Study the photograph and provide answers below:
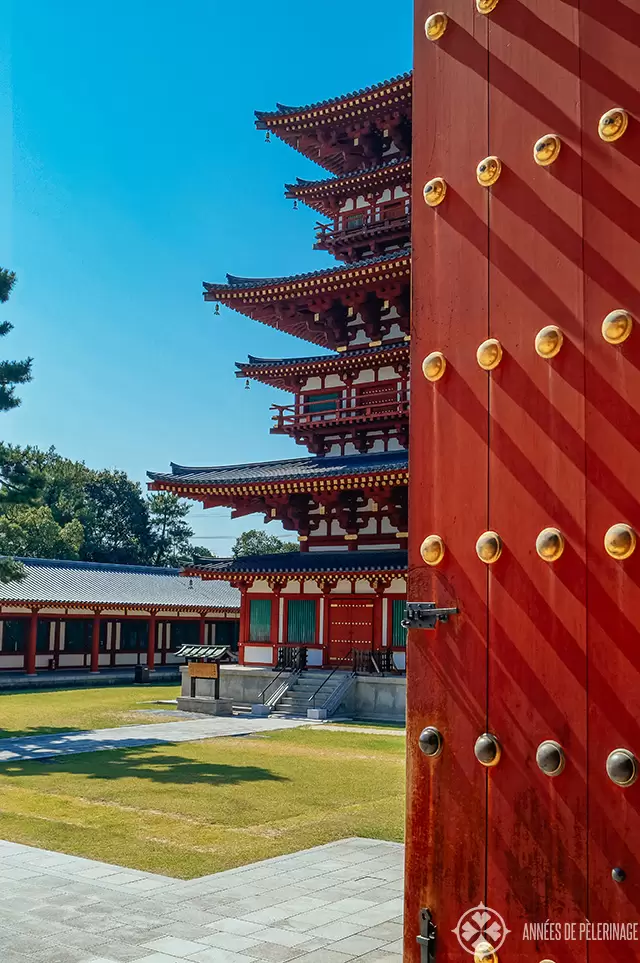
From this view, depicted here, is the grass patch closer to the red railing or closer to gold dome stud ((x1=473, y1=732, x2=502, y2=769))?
the red railing

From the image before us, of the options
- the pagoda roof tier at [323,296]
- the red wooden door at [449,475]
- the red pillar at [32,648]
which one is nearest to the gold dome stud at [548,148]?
the red wooden door at [449,475]

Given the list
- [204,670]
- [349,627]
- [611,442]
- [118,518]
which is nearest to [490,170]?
[611,442]

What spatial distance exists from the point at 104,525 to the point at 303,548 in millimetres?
38124

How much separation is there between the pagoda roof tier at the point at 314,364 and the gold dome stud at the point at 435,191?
18349 mm

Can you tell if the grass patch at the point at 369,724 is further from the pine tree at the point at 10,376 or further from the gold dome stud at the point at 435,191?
the gold dome stud at the point at 435,191

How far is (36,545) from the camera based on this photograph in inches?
1901

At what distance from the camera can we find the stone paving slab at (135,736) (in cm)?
1515

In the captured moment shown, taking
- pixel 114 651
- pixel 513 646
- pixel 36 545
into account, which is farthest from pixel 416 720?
pixel 36 545

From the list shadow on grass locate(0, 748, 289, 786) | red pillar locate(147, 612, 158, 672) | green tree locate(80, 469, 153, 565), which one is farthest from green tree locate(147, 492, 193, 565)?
shadow on grass locate(0, 748, 289, 786)

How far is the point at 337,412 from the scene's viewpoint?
22703mm

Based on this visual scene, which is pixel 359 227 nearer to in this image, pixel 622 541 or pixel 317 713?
pixel 317 713

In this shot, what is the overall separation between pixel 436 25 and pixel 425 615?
1.58 m

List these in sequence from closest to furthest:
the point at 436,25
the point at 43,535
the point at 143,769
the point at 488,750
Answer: the point at 488,750
the point at 436,25
the point at 143,769
the point at 43,535

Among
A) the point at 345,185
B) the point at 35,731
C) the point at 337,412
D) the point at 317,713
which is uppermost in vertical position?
the point at 345,185
